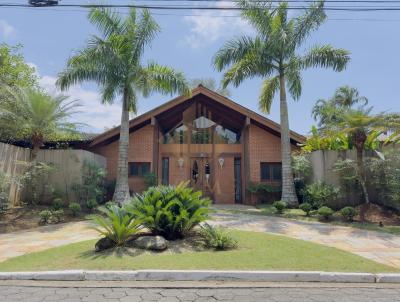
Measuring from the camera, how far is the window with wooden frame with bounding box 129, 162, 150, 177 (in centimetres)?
1767

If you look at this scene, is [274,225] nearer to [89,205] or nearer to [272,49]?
[89,205]

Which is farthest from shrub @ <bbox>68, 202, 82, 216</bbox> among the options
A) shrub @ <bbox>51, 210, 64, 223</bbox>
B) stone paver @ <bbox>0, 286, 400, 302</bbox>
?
stone paver @ <bbox>0, 286, 400, 302</bbox>

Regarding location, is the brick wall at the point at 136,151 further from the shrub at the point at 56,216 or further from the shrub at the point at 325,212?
the shrub at the point at 325,212

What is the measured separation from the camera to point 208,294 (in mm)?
4430

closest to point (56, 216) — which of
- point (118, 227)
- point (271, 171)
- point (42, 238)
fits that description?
point (42, 238)

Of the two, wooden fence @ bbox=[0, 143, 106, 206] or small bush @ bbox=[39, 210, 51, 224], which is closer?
small bush @ bbox=[39, 210, 51, 224]

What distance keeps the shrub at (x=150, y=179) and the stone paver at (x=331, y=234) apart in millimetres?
5761

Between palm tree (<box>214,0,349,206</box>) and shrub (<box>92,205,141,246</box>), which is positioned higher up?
palm tree (<box>214,0,349,206</box>)

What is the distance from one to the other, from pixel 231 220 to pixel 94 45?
9032mm

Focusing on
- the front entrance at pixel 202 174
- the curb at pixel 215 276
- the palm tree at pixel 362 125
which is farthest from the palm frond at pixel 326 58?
the curb at pixel 215 276

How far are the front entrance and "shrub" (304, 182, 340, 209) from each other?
664cm

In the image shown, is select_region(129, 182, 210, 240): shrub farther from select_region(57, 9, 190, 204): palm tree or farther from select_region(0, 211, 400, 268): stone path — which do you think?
select_region(57, 9, 190, 204): palm tree

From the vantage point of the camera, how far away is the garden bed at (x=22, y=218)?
9.94m

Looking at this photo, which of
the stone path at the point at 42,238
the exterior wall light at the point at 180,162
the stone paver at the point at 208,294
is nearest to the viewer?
the stone paver at the point at 208,294
